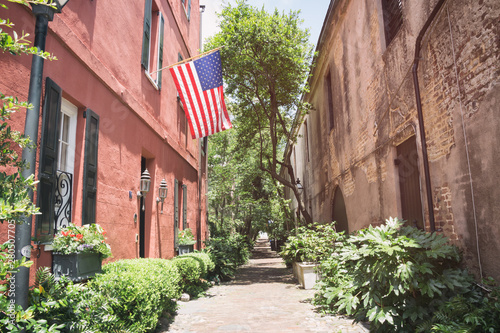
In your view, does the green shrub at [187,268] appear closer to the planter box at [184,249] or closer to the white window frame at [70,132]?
the planter box at [184,249]

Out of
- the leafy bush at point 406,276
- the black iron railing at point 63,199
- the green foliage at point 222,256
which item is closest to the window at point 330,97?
the green foliage at point 222,256

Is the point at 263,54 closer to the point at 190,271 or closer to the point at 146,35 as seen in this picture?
the point at 146,35

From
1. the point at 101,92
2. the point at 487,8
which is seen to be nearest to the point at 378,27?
the point at 487,8

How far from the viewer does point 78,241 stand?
3932 millimetres

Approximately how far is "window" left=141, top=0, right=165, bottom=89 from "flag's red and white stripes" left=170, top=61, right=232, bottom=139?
0.57 m

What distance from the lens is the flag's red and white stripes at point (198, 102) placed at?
8.07m

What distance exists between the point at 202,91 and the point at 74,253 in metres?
5.41

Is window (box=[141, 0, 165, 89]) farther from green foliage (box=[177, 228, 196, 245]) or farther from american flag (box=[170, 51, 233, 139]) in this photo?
green foliage (box=[177, 228, 196, 245])

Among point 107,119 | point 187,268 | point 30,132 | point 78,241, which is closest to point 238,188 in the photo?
point 187,268

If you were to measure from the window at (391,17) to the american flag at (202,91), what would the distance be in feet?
12.7

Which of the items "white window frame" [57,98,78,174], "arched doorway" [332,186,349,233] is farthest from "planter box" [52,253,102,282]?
"arched doorway" [332,186,349,233]

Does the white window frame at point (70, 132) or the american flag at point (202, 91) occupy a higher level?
the american flag at point (202, 91)

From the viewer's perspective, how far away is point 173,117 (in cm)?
1003

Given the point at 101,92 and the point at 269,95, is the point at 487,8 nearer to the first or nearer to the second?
the point at 101,92
